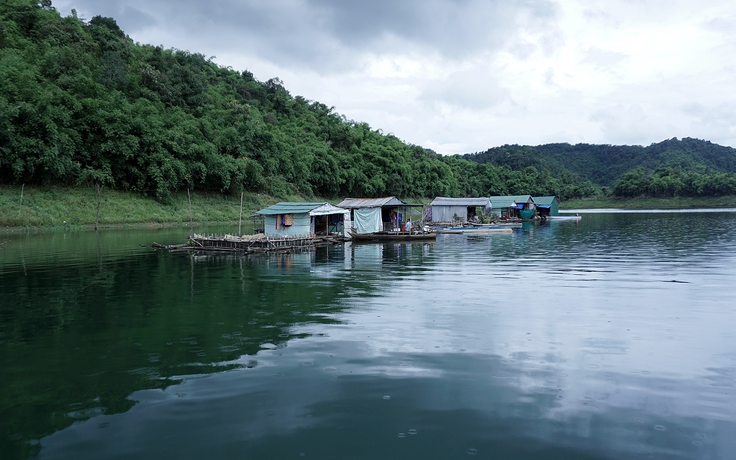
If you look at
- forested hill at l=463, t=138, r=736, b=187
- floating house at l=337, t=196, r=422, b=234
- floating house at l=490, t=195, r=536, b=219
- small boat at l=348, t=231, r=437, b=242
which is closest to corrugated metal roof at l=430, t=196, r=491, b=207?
floating house at l=490, t=195, r=536, b=219

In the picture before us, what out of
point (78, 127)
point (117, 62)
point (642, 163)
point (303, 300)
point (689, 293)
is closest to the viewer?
point (303, 300)

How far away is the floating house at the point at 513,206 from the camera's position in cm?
5488

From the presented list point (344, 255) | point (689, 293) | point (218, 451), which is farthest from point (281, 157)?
point (218, 451)

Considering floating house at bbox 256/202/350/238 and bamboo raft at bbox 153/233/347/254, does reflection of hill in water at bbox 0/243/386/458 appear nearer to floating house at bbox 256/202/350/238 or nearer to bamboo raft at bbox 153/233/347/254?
bamboo raft at bbox 153/233/347/254

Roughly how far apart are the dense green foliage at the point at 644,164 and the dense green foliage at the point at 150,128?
1577 inches

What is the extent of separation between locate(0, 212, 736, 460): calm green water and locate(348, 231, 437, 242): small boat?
1531 cm

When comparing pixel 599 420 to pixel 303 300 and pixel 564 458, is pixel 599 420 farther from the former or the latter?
pixel 303 300

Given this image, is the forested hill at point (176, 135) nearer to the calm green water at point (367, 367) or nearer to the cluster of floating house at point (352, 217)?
the cluster of floating house at point (352, 217)

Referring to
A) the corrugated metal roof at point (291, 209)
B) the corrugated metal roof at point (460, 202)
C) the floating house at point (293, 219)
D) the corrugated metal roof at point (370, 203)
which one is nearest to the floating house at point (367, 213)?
the corrugated metal roof at point (370, 203)

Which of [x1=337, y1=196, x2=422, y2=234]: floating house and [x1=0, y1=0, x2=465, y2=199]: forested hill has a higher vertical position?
[x1=0, y1=0, x2=465, y2=199]: forested hill

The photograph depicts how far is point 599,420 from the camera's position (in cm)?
541

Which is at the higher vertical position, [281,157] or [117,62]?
[117,62]

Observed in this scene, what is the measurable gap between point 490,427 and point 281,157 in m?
57.9

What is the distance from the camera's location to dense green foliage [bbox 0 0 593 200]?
37.0 m
